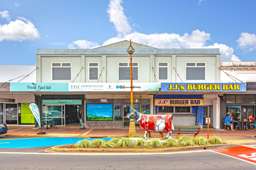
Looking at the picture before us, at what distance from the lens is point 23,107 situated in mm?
28016

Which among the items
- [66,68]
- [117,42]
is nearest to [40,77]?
[66,68]

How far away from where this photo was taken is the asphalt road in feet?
34.1

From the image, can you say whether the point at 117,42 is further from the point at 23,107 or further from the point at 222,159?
the point at 222,159

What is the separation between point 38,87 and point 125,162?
14226 mm

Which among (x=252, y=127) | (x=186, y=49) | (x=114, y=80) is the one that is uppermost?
(x=186, y=49)

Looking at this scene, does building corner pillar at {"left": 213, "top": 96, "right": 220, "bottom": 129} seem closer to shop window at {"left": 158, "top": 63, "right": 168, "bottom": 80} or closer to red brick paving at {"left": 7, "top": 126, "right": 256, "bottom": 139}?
red brick paving at {"left": 7, "top": 126, "right": 256, "bottom": 139}

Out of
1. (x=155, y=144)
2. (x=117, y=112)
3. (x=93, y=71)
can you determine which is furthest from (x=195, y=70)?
(x=155, y=144)

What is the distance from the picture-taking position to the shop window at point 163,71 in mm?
27062

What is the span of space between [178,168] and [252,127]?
1859cm

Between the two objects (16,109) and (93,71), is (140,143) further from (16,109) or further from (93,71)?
(16,109)

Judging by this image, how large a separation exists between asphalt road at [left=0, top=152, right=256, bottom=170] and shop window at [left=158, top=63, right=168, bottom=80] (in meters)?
14.1

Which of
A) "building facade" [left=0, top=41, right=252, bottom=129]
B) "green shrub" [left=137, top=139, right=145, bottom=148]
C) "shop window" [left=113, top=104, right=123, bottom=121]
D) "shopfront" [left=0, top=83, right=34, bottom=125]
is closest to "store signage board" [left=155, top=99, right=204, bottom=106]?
"building facade" [left=0, top=41, right=252, bottom=129]

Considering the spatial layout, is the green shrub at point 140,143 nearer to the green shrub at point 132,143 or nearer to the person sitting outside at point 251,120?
the green shrub at point 132,143

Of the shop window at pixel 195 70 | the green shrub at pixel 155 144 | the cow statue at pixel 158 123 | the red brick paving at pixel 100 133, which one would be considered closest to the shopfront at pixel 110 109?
the red brick paving at pixel 100 133
